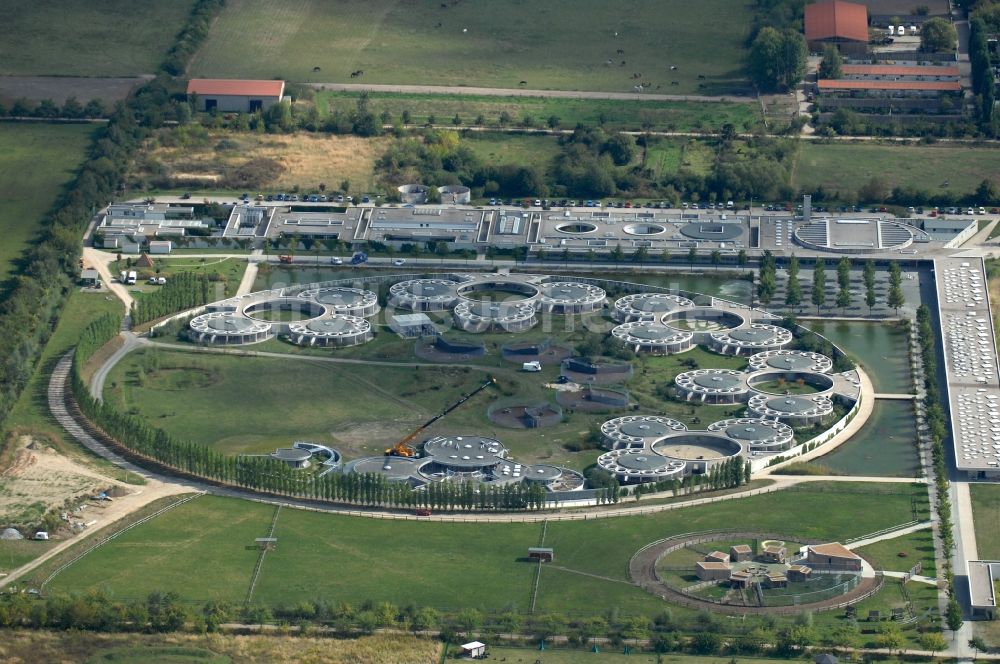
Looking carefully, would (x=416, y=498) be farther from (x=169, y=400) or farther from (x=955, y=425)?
(x=955, y=425)

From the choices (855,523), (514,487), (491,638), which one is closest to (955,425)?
(855,523)

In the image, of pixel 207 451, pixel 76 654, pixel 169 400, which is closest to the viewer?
pixel 76 654

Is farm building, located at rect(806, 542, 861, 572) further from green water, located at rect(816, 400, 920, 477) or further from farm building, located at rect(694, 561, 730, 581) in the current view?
green water, located at rect(816, 400, 920, 477)

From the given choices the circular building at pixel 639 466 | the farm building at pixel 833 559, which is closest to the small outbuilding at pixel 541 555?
the circular building at pixel 639 466

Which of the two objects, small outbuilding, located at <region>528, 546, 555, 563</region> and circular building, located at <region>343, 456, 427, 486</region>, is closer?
small outbuilding, located at <region>528, 546, 555, 563</region>

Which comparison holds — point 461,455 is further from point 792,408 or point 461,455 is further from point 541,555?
point 792,408

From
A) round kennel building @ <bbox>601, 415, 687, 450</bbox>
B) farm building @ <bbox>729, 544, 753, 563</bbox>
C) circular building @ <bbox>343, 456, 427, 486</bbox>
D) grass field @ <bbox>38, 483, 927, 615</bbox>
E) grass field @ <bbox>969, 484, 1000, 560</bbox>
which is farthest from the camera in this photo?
round kennel building @ <bbox>601, 415, 687, 450</bbox>

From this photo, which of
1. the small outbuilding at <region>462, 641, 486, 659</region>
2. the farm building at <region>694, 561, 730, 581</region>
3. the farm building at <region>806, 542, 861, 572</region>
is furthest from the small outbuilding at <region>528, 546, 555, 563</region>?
Result: the farm building at <region>806, 542, 861, 572</region>
